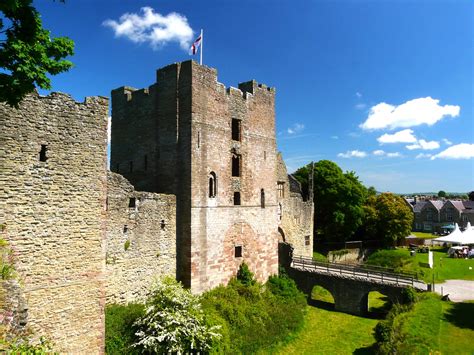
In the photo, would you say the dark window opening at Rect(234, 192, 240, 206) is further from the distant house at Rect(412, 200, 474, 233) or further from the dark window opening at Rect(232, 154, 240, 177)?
the distant house at Rect(412, 200, 474, 233)

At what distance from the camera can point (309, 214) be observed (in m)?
39.8

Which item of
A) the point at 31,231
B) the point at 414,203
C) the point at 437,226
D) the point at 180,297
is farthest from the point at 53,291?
the point at 414,203

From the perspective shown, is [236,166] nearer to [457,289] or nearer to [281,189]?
[281,189]

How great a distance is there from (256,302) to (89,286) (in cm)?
1109

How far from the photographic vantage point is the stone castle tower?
66.0ft

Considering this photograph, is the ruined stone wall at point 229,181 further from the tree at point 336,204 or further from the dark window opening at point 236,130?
the tree at point 336,204

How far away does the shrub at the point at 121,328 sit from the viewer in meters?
14.3

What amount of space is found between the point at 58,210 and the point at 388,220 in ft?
156

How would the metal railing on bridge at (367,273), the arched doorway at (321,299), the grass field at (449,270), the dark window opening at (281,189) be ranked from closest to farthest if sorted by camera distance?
the metal railing on bridge at (367,273) < the arched doorway at (321,299) < the grass field at (449,270) < the dark window opening at (281,189)

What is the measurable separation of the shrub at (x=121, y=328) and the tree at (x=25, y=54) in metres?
9.71

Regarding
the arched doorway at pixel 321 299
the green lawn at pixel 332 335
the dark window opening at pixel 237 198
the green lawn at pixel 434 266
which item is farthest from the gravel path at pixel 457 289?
the dark window opening at pixel 237 198

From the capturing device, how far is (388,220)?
5119 cm

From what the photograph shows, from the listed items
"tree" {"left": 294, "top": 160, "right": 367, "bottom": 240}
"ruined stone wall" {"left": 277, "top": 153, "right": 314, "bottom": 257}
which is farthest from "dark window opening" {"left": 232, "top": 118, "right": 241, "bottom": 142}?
"tree" {"left": 294, "top": 160, "right": 367, "bottom": 240}

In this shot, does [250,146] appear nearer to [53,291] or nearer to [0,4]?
[53,291]
